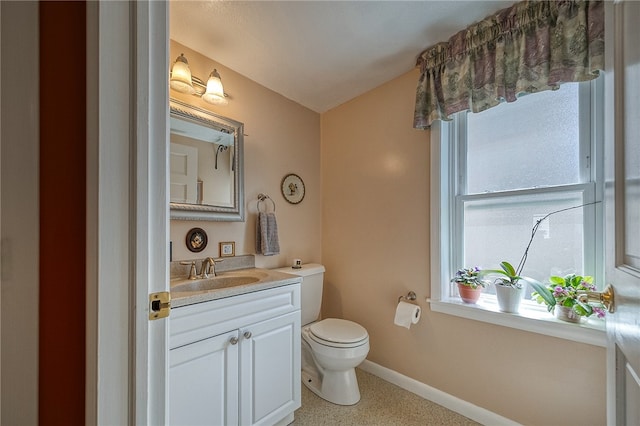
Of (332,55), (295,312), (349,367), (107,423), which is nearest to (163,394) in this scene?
(107,423)

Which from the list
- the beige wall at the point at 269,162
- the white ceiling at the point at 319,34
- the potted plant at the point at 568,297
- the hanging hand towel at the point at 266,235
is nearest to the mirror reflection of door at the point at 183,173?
the beige wall at the point at 269,162

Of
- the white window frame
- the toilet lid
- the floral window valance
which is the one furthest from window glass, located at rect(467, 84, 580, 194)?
the toilet lid

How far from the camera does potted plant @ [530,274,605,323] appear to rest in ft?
3.84

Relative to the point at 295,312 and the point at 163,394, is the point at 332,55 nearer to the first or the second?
the point at 295,312

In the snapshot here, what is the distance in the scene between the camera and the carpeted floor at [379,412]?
1.48 metres

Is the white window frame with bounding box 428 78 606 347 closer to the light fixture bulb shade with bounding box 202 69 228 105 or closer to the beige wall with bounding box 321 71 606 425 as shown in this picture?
the beige wall with bounding box 321 71 606 425

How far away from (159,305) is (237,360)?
889 mm

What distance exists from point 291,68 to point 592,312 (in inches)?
86.5

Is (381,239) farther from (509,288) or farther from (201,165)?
(201,165)

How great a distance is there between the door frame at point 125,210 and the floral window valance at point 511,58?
1544 mm

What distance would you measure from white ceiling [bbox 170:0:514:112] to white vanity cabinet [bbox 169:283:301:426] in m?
1.49

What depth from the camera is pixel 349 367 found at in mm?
1605

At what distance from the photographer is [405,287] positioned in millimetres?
1808

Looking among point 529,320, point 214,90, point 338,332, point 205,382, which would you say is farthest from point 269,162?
point 529,320
